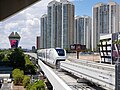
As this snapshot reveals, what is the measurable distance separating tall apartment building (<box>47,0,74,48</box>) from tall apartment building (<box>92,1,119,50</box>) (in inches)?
205

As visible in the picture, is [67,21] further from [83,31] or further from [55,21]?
[83,31]

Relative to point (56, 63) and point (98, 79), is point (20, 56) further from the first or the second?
point (98, 79)

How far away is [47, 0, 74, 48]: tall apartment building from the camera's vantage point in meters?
56.9

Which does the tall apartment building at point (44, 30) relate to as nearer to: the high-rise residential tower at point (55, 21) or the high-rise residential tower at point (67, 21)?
the high-rise residential tower at point (55, 21)

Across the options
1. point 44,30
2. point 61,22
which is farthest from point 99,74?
point 44,30

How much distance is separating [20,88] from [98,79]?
14.9 meters

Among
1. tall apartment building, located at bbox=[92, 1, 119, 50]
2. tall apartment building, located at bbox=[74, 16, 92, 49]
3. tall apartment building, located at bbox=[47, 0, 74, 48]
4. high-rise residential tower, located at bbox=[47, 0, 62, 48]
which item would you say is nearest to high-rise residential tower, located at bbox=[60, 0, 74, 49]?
tall apartment building, located at bbox=[47, 0, 74, 48]

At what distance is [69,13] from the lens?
5709 cm

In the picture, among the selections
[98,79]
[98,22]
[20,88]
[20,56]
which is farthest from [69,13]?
[98,79]

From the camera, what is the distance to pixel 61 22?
5731cm

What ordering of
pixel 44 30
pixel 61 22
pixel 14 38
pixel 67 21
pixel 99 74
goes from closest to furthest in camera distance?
pixel 99 74 → pixel 67 21 → pixel 61 22 → pixel 14 38 → pixel 44 30

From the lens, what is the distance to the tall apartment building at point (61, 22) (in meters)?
56.9

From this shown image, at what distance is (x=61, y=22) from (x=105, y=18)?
31.5 feet

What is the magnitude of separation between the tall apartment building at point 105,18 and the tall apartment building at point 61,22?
17.1ft
